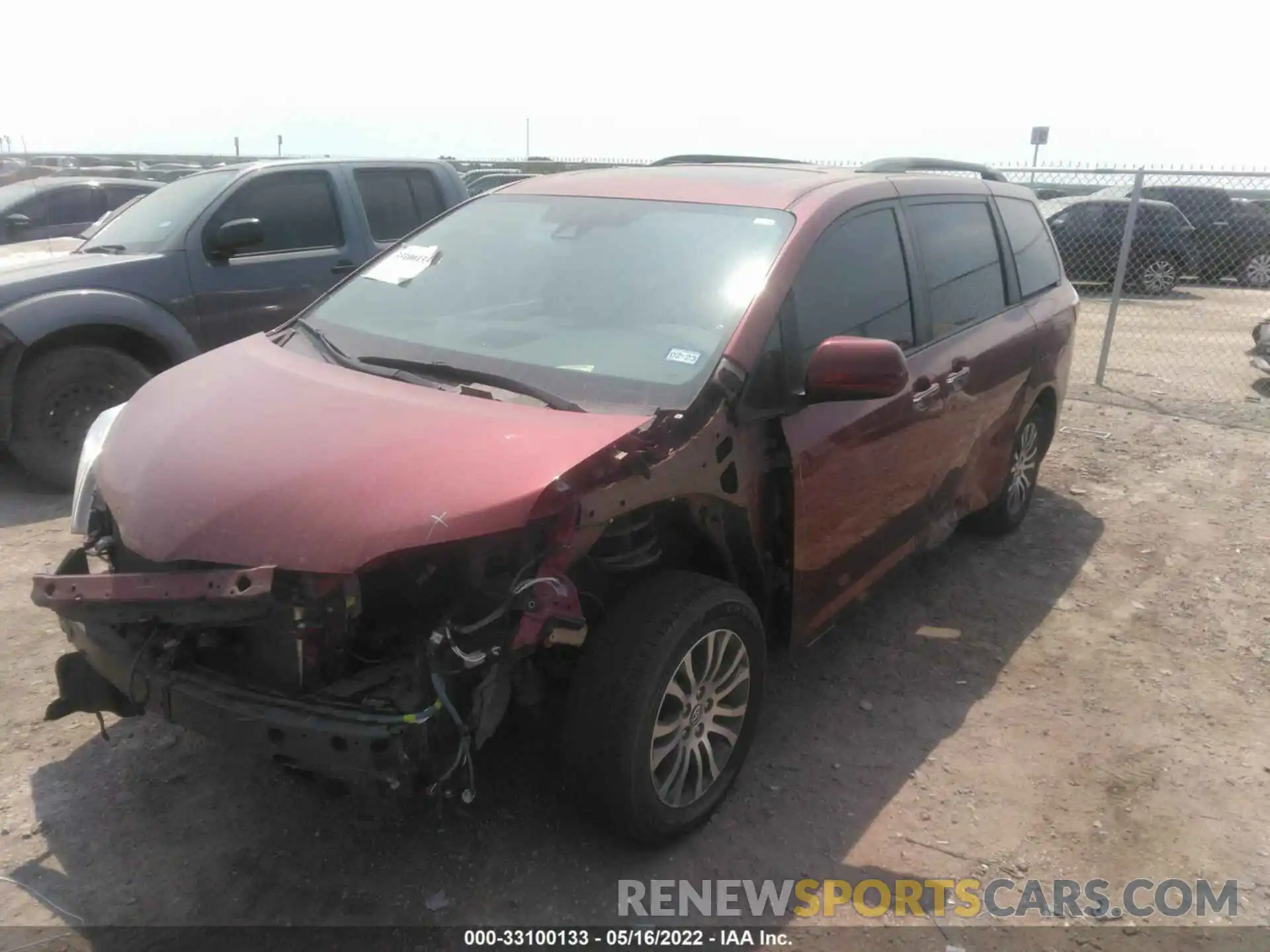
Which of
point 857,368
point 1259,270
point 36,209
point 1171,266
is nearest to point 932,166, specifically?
point 857,368

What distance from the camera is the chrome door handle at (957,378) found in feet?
13.2

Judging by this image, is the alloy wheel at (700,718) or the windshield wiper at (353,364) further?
the windshield wiper at (353,364)

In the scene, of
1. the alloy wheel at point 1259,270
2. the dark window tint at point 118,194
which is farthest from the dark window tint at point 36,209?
the alloy wheel at point 1259,270

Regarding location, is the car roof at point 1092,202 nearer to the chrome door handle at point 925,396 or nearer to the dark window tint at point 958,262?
the dark window tint at point 958,262

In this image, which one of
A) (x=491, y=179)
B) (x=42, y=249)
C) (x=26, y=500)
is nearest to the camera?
(x=26, y=500)

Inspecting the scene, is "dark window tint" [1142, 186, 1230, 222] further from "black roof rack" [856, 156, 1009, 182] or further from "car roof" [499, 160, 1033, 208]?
"car roof" [499, 160, 1033, 208]

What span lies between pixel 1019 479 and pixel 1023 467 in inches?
2.9

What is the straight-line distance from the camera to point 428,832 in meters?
2.97

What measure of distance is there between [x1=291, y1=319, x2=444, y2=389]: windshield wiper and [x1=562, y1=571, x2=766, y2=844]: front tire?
37.5 inches

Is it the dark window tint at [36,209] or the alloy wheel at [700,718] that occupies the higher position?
the dark window tint at [36,209]

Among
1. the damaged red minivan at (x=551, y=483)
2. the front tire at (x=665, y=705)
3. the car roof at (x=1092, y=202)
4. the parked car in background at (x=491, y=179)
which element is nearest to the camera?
the damaged red minivan at (x=551, y=483)

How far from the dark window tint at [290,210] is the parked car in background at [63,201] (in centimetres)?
334

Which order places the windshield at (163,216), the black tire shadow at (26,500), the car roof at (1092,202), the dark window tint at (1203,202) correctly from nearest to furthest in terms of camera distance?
the black tire shadow at (26,500) < the windshield at (163,216) < the car roof at (1092,202) < the dark window tint at (1203,202)

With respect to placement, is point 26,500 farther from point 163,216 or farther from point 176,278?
point 163,216
